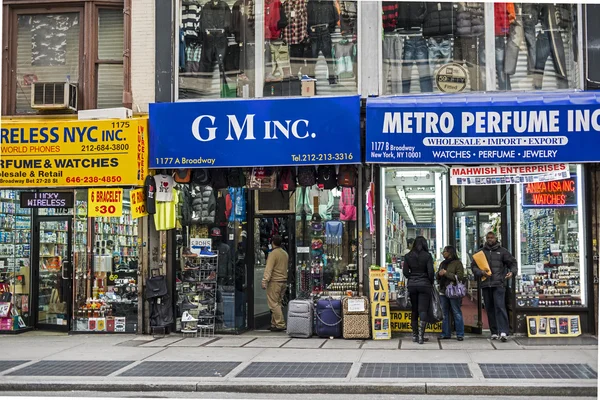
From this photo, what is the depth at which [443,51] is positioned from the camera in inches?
561

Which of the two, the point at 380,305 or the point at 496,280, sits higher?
the point at 496,280

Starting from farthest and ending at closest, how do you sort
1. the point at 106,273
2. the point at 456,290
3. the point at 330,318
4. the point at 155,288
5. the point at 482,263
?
the point at 106,273, the point at 155,288, the point at 330,318, the point at 456,290, the point at 482,263

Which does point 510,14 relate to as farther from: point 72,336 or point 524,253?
point 72,336

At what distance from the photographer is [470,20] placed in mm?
14133

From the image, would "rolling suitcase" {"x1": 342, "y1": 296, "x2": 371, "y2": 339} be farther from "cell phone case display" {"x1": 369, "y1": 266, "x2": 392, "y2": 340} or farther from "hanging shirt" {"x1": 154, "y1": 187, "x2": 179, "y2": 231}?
"hanging shirt" {"x1": 154, "y1": 187, "x2": 179, "y2": 231}

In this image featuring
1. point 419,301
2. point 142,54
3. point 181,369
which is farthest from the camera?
point 142,54

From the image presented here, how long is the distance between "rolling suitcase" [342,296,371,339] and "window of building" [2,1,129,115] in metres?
6.13

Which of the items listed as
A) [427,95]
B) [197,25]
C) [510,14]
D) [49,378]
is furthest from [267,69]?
[49,378]

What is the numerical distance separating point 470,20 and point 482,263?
4.60 metres

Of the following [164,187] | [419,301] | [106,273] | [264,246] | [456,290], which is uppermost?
[164,187]

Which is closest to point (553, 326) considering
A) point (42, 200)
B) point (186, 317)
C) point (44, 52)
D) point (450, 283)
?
point (450, 283)

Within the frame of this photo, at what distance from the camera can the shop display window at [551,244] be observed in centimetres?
1359

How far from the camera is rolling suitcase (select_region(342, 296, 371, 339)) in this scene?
1341 centimetres

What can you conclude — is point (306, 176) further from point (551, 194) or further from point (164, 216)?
point (551, 194)
